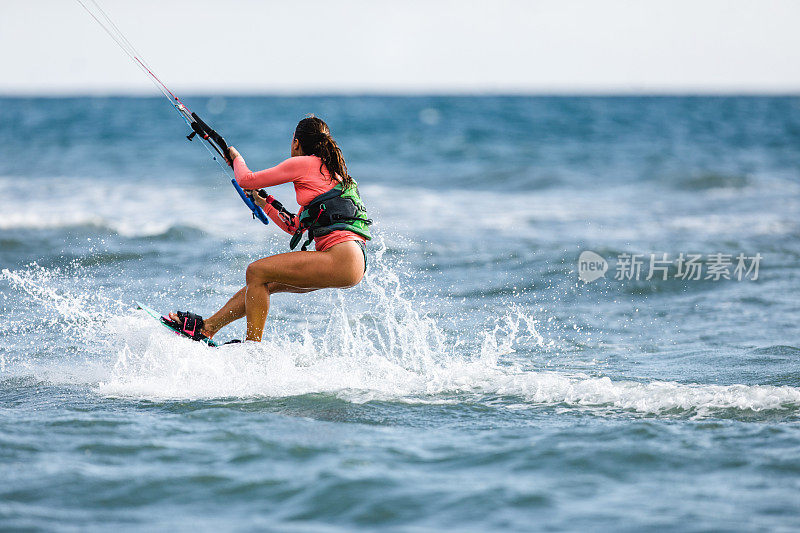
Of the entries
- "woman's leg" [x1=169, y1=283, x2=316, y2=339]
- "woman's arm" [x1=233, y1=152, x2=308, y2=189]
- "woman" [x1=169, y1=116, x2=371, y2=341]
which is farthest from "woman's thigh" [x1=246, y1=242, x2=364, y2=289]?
"woman's arm" [x1=233, y1=152, x2=308, y2=189]

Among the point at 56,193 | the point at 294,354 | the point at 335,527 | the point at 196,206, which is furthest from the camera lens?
the point at 56,193

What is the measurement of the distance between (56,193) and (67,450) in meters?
14.3

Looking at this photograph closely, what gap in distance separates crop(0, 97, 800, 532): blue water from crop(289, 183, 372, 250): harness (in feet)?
3.18

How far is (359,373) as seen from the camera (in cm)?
643

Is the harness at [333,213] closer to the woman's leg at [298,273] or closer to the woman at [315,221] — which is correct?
the woman at [315,221]

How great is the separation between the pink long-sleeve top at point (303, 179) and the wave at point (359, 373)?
0.97 meters

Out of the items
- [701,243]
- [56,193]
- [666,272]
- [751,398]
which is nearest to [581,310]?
[666,272]

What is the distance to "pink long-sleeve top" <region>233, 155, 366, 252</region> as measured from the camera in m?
5.93

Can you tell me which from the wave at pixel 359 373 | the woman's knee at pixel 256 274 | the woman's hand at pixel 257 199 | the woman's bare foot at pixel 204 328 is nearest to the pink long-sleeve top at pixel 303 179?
the woman's hand at pixel 257 199

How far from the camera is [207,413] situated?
541 cm

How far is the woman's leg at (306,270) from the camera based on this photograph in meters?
6.09

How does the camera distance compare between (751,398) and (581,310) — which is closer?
(751,398)

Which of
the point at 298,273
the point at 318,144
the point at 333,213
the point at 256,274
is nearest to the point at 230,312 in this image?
the point at 256,274

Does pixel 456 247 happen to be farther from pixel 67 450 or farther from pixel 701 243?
pixel 67 450
